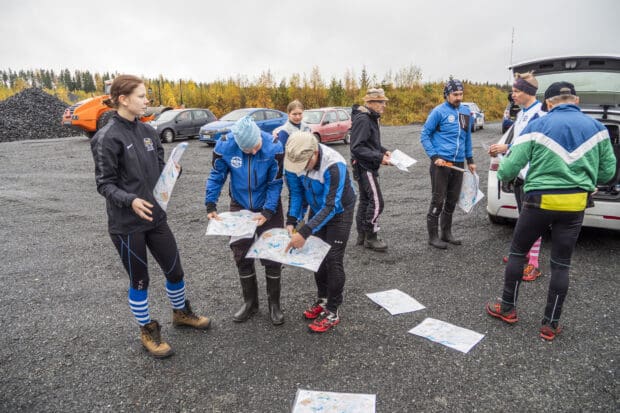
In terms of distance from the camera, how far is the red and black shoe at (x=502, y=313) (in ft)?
11.2

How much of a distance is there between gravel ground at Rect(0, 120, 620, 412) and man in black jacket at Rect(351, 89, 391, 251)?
34 cm

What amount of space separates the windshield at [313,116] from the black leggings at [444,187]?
1118 centimetres

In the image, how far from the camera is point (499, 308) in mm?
3498

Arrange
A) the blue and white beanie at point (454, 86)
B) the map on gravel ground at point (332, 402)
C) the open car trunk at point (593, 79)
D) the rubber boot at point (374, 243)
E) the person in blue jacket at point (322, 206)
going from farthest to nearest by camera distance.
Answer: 1. the rubber boot at point (374, 243)
2. the blue and white beanie at point (454, 86)
3. the open car trunk at point (593, 79)
4. the person in blue jacket at point (322, 206)
5. the map on gravel ground at point (332, 402)

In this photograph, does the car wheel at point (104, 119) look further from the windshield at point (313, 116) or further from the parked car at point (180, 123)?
the windshield at point (313, 116)

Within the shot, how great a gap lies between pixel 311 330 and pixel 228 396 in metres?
0.95

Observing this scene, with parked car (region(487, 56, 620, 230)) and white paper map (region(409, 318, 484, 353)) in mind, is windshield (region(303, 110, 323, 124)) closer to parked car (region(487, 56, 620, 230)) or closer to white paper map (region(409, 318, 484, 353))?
parked car (region(487, 56, 620, 230))

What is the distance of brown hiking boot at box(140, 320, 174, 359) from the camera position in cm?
304

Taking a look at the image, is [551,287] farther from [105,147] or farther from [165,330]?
[105,147]

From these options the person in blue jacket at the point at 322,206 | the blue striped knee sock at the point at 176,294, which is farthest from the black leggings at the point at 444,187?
the blue striped knee sock at the point at 176,294

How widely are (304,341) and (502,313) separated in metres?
1.72

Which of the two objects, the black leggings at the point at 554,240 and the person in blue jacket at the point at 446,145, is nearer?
the black leggings at the point at 554,240

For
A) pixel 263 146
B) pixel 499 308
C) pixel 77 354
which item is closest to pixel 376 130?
pixel 263 146

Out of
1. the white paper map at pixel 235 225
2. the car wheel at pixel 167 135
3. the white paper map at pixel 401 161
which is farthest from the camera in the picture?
the car wheel at pixel 167 135
